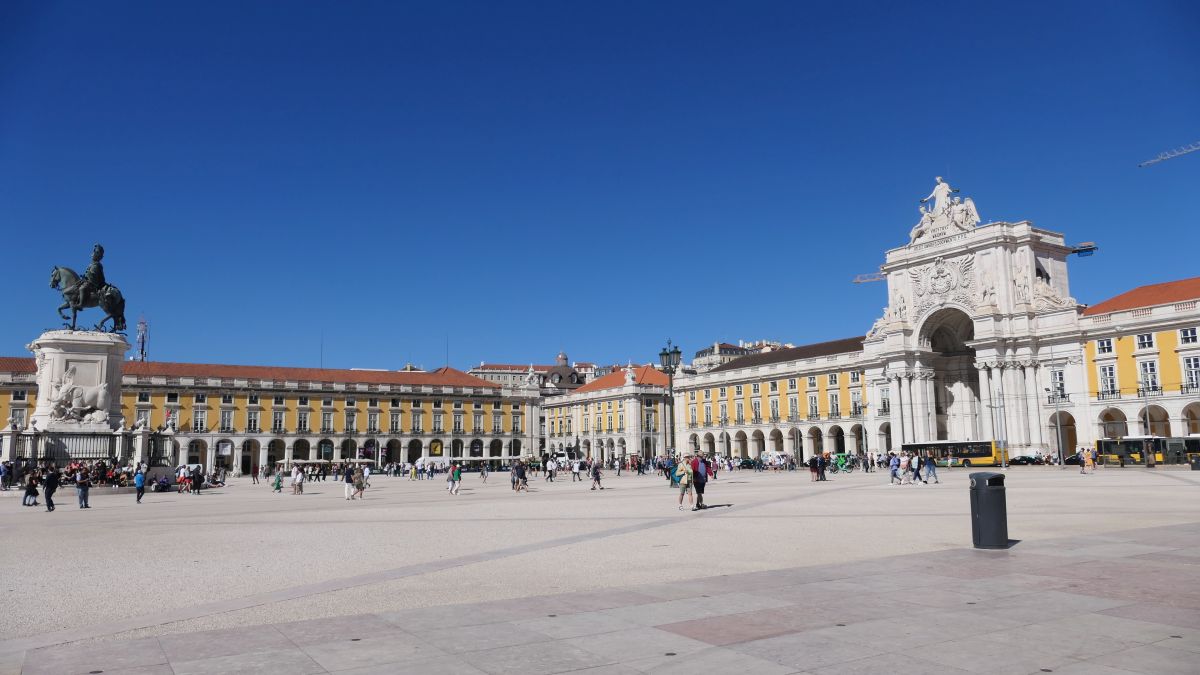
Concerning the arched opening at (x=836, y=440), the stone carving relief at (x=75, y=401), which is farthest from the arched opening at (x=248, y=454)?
the arched opening at (x=836, y=440)

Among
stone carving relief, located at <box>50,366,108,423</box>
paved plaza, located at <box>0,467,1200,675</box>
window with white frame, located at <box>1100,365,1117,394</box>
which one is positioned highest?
window with white frame, located at <box>1100,365,1117,394</box>

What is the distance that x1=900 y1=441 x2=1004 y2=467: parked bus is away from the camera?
60.1 m

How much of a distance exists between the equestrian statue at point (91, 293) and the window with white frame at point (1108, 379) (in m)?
64.2

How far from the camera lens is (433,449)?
9944 cm

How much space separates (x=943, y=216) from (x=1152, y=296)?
17.7m

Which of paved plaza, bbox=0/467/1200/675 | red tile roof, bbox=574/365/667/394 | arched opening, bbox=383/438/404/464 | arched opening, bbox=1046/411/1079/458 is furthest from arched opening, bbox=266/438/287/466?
paved plaza, bbox=0/467/1200/675

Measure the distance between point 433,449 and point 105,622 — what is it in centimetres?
9265

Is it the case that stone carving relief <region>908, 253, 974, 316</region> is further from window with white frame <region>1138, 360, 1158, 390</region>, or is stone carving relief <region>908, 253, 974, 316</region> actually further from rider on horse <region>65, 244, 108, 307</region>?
rider on horse <region>65, 244, 108, 307</region>

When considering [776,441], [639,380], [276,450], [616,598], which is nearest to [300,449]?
[276,450]

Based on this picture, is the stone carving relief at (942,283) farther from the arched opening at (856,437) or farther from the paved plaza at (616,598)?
the paved plaza at (616,598)

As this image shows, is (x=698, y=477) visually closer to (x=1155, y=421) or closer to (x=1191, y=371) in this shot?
(x=1191, y=371)

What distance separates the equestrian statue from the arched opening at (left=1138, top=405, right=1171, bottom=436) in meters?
64.1

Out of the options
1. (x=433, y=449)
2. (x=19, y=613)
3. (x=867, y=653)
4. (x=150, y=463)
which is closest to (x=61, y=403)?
(x=150, y=463)

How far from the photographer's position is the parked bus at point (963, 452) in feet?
197
